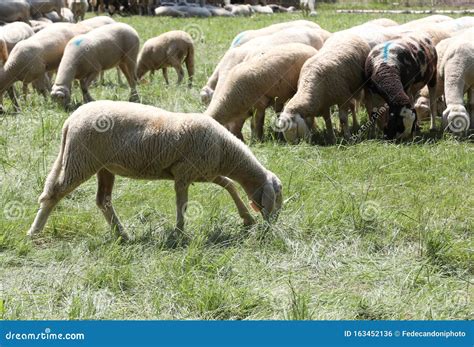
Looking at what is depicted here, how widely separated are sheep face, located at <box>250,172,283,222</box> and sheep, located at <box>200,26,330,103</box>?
167 inches

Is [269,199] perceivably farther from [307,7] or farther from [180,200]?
[307,7]

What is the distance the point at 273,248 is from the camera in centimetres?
578

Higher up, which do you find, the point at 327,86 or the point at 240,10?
the point at 327,86

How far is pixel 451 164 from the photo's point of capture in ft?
26.5

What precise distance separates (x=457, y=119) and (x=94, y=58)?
5427 millimetres

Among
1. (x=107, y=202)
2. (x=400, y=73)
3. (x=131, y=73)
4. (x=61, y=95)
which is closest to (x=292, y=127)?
(x=400, y=73)

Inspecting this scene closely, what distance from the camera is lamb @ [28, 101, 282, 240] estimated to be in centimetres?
584

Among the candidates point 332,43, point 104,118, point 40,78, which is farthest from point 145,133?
point 40,78

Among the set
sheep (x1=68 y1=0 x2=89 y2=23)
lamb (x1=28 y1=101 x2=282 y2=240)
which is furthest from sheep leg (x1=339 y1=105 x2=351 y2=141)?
sheep (x1=68 y1=0 x2=89 y2=23)

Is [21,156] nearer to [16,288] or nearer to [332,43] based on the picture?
[16,288]

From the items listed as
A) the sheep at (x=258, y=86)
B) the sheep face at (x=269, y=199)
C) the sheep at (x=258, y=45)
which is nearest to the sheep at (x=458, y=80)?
the sheep at (x=258, y=86)

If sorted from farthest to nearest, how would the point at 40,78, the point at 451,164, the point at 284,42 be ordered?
the point at 40,78 → the point at 284,42 → the point at 451,164

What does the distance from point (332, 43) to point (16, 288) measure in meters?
5.79

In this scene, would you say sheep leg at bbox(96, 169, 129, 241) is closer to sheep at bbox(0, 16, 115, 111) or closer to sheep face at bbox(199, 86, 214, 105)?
sheep face at bbox(199, 86, 214, 105)
